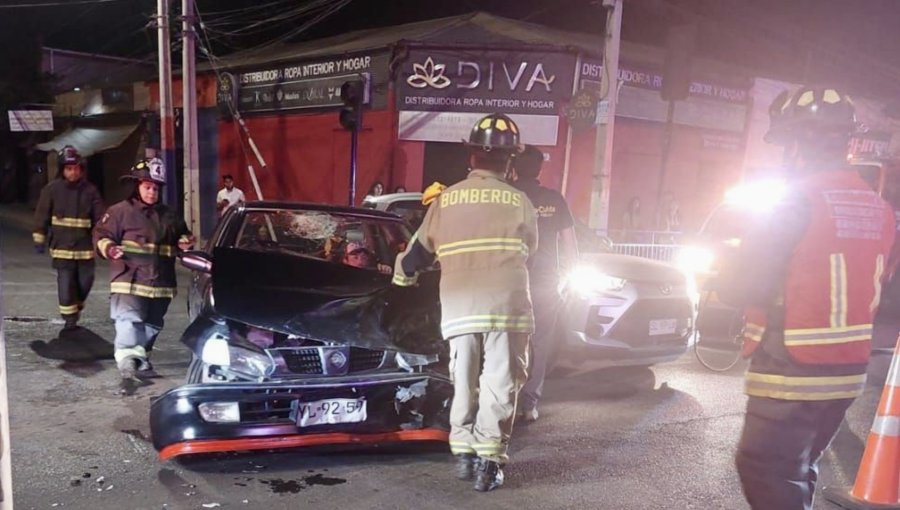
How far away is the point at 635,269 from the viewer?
5.96 metres

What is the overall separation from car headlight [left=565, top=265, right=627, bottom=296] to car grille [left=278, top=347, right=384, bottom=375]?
2337 mm

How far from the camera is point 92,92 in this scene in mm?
25047

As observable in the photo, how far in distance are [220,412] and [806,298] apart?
8.80 ft

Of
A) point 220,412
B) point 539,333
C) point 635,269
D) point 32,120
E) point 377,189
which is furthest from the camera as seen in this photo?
point 32,120

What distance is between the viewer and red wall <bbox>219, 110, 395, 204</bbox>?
592 inches

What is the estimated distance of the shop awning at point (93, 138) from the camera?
2203 centimetres

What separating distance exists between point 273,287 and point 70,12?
29081mm

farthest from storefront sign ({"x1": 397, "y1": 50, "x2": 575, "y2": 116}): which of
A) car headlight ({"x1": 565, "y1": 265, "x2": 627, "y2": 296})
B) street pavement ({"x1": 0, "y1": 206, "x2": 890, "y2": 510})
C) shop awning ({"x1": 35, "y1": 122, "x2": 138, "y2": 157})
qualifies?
shop awning ({"x1": 35, "y1": 122, "x2": 138, "y2": 157})

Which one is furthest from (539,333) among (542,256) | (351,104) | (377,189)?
(377,189)

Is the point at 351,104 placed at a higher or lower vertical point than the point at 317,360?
higher

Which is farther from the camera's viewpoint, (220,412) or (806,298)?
(220,412)

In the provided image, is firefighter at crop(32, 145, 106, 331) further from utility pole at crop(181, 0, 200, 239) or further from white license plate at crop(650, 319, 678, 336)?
utility pole at crop(181, 0, 200, 239)

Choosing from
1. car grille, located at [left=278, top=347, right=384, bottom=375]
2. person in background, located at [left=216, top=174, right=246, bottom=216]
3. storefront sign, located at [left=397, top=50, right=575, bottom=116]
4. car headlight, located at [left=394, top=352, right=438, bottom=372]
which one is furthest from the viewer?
storefront sign, located at [left=397, top=50, right=575, bottom=116]

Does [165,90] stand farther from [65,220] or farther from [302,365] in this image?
[302,365]
